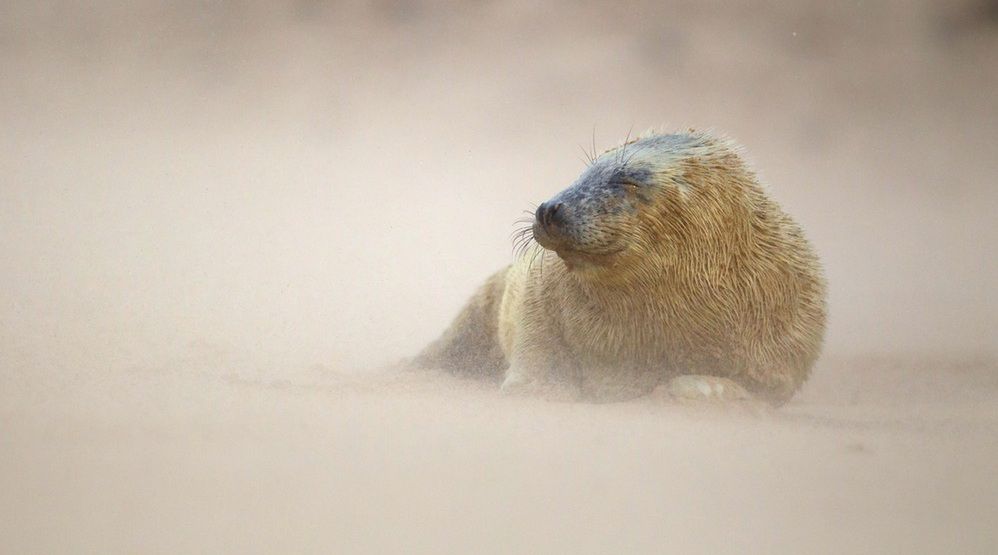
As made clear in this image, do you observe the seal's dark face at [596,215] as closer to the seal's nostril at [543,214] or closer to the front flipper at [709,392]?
the seal's nostril at [543,214]

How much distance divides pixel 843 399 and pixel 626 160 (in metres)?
1.59

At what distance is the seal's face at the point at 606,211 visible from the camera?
396 centimetres

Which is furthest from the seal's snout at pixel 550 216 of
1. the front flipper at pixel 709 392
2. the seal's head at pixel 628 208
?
the front flipper at pixel 709 392

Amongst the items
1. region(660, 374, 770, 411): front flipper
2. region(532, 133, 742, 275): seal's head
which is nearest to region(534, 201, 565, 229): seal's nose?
region(532, 133, 742, 275): seal's head

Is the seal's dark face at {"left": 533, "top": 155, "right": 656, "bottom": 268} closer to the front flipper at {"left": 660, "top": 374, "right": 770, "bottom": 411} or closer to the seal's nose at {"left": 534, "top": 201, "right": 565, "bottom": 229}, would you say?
the seal's nose at {"left": 534, "top": 201, "right": 565, "bottom": 229}

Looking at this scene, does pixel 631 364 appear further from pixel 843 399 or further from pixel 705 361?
pixel 843 399

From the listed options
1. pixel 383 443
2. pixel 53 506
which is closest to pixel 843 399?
pixel 383 443

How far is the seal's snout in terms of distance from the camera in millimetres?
3941

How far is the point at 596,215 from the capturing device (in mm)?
3992

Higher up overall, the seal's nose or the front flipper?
the seal's nose

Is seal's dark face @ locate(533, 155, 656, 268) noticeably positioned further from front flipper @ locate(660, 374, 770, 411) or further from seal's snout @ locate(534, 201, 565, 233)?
front flipper @ locate(660, 374, 770, 411)

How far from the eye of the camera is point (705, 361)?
4.13m

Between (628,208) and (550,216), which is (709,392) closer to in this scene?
(628,208)

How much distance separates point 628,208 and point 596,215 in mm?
124
